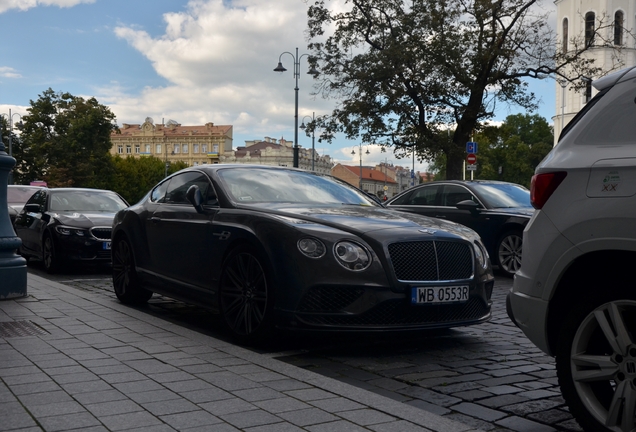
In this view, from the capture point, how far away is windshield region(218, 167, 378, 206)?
6845mm

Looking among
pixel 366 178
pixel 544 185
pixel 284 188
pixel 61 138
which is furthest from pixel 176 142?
pixel 544 185

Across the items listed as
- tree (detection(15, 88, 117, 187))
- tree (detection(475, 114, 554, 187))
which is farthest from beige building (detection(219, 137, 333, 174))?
tree (detection(15, 88, 117, 187))

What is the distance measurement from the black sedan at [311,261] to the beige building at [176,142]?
14670 centimetres

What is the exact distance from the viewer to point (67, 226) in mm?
12477

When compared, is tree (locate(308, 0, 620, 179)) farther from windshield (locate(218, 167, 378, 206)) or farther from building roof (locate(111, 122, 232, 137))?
building roof (locate(111, 122, 232, 137))

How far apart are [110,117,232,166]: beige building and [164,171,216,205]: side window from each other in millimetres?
145711

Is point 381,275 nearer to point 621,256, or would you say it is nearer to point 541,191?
point 541,191

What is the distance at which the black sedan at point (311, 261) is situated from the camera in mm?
5523

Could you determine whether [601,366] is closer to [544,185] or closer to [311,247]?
[544,185]

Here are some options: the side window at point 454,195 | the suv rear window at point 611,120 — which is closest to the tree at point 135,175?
the side window at point 454,195

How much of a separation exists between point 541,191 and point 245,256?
2.90 metres

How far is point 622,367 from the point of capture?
10.8 ft

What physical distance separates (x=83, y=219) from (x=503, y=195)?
23.3 ft

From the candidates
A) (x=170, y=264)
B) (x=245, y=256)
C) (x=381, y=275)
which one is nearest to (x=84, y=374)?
(x=245, y=256)
